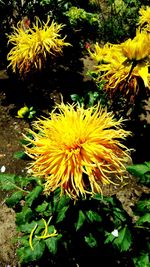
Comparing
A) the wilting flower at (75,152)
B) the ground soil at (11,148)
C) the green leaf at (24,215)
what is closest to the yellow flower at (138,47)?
the wilting flower at (75,152)

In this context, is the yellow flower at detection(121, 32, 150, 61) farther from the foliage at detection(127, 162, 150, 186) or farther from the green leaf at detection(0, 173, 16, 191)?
the green leaf at detection(0, 173, 16, 191)

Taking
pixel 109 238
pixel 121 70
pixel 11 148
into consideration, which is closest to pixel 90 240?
pixel 109 238

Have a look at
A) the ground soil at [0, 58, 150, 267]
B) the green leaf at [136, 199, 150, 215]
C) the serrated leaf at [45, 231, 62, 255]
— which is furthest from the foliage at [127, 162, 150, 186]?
the ground soil at [0, 58, 150, 267]

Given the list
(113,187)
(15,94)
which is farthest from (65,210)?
(15,94)

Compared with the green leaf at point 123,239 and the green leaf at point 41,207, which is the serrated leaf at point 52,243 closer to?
the green leaf at point 41,207

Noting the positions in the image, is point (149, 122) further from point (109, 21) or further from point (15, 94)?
point (109, 21)

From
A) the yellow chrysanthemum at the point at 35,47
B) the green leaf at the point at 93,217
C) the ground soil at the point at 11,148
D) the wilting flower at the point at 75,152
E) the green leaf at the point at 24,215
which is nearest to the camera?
the wilting flower at the point at 75,152
